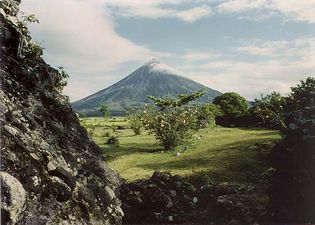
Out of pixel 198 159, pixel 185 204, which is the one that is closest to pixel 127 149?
pixel 198 159

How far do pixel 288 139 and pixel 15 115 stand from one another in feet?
45.9

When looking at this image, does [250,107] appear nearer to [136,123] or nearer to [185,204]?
[136,123]

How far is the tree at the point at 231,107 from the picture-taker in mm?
66812

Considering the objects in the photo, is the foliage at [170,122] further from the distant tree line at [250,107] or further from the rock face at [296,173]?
the rock face at [296,173]

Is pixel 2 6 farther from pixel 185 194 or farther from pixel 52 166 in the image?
pixel 185 194

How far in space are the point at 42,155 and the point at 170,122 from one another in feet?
85.0

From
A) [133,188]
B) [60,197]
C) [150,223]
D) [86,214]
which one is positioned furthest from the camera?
[133,188]

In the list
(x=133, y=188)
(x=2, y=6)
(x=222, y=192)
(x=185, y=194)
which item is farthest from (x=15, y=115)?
(x=222, y=192)

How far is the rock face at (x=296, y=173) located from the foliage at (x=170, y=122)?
15696mm

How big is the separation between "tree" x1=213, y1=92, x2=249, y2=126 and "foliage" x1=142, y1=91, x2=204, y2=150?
26.4m

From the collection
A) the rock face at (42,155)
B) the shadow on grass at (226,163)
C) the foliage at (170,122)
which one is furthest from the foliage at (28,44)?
the foliage at (170,122)

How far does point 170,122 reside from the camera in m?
38.1

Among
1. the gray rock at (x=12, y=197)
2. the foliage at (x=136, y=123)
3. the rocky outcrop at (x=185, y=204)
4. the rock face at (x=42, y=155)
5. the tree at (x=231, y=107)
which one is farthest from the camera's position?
the tree at (x=231, y=107)

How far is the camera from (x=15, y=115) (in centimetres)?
1309
